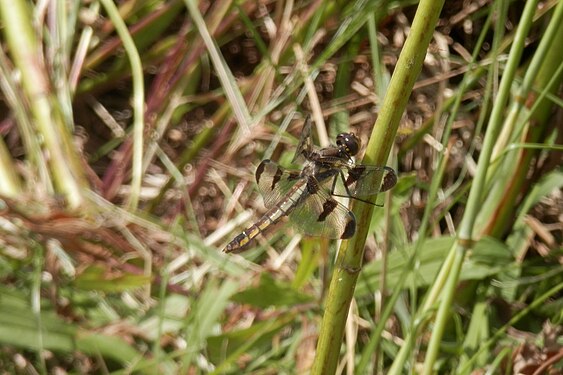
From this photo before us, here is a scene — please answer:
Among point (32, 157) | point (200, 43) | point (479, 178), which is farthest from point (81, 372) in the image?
point (479, 178)

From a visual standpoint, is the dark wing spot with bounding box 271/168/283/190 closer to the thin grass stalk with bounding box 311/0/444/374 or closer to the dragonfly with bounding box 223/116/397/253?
the dragonfly with bounding box 223/116/397/253

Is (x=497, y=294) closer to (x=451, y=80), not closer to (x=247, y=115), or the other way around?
(x=451, y=80)

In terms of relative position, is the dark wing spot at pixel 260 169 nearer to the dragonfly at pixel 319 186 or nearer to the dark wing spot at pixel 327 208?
the dragonfly at pixel 319 186

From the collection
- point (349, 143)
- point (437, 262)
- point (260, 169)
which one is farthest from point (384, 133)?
point (437, 262)

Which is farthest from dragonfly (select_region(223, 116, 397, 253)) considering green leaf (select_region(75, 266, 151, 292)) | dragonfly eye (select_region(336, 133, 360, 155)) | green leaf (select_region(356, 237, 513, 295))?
green leaf (select_region(75, 266, 151, 292))

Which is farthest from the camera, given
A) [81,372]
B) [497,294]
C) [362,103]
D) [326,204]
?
[362,103]

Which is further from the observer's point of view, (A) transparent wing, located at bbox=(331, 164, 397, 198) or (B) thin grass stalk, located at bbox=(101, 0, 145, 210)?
(B) thin grass stalk, located at bbox=(101, 0, 145, 210)

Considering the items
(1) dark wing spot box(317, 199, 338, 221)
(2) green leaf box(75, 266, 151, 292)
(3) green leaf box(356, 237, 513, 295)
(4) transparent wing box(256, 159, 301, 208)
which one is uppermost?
(1) dark wing spot box(317, 199, 338, 221)
